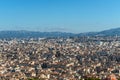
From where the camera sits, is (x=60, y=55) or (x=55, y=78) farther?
(x=60, y=55)

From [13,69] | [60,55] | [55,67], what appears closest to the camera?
[13,69]

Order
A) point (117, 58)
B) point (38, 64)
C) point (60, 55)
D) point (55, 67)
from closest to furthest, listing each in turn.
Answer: point (55, 67) → point (38, 64) → point (117, 58) → point (60, 55)

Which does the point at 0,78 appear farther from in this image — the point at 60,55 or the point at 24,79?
the point at 60,55

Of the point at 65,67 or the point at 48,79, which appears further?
the point at 65,67

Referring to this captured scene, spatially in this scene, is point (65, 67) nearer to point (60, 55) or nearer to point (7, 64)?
point (7, 64)

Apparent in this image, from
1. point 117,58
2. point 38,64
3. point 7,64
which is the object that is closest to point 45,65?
point 38,64

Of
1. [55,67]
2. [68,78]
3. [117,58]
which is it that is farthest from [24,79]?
[117,58]

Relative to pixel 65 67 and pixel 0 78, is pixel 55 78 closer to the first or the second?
pixel 0 78

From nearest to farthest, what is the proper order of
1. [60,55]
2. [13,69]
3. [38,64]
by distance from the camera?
[13,69] → [38,64] → [60,55]

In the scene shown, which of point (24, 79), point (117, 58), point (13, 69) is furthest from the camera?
point (117, 58)
